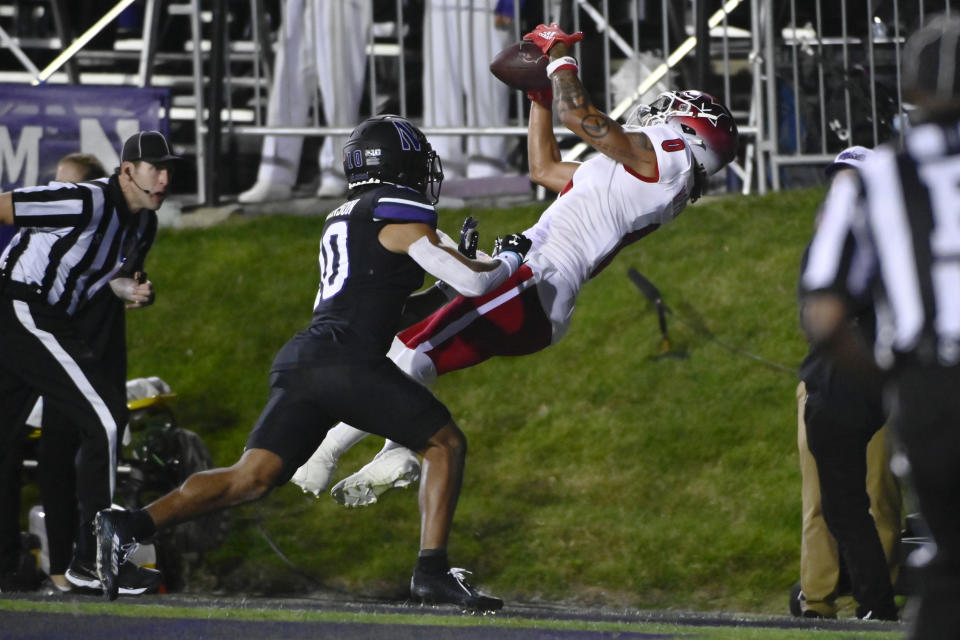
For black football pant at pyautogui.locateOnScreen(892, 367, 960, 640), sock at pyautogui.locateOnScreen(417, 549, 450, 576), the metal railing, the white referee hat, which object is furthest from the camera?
the metal railing

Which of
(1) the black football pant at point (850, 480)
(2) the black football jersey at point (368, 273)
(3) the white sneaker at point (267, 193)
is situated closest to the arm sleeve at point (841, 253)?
(2) the black football jersey at point (368, 273)

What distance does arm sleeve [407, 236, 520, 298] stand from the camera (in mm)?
4852

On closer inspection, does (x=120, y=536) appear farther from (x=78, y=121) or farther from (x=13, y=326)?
(x=78, y=121)

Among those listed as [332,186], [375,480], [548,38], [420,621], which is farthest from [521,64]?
[332,186]

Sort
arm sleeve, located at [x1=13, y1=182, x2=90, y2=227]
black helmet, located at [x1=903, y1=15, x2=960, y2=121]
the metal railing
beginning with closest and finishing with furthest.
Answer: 1. black helmet, located at [x1=903, y1=15, x2=960, y2=121]
2. arm sleeve, located at [x1=13, y1=182, x2=90, y2=227]
3. the metal railing

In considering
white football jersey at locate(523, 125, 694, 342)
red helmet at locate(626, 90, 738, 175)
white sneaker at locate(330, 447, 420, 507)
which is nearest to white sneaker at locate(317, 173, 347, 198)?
red helmet at locate(626, 90, 738, 175)

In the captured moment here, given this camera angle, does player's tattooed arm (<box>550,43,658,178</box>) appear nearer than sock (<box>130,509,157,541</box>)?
No

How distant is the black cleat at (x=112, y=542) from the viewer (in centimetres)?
495

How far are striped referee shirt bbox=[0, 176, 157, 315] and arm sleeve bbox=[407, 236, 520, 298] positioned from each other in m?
2.08

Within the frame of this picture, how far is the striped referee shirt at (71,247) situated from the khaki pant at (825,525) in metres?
2.91

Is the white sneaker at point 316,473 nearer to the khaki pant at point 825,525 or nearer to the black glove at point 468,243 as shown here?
the black glove at point 468,243

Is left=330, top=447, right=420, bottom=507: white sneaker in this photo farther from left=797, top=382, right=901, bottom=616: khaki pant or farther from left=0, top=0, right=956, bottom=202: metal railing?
left=0, top=0, right=956, bottom=202: metal railing

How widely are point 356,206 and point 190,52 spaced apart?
6904mm

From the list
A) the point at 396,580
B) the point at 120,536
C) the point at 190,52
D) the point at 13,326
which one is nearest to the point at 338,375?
the point at 120,536
